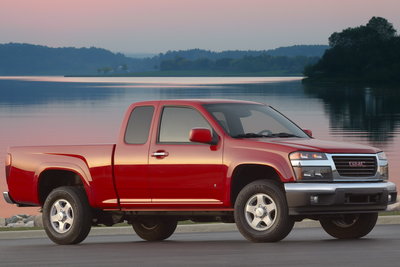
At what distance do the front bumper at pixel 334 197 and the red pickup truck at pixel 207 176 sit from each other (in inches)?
0.5

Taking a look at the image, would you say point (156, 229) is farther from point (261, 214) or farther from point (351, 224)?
point (351, 224)

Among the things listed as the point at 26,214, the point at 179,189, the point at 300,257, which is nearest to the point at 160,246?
the point at 179,189

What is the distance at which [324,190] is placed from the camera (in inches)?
→ 537

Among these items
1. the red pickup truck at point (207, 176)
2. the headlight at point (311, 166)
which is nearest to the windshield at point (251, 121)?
the red pickup truck at point (207, 176)

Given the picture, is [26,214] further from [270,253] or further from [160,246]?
[270,253]

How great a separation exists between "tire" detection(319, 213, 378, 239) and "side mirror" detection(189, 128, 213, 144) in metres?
2.09

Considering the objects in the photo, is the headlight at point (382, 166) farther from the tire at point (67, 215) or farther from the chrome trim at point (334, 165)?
the tire at point (67, 215)

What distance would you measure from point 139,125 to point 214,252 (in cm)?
244

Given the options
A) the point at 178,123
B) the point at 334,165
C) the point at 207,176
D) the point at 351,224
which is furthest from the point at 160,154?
the point at 351,224

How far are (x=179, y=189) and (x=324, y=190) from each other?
1929 millimetres

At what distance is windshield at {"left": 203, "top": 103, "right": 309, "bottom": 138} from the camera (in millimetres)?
14609

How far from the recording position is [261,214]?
1389 centimetres

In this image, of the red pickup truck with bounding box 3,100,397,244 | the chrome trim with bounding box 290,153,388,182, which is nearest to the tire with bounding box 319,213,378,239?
the red pickup truck with bounding box 3,100,397,244

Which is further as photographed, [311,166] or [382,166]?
[382,166]
